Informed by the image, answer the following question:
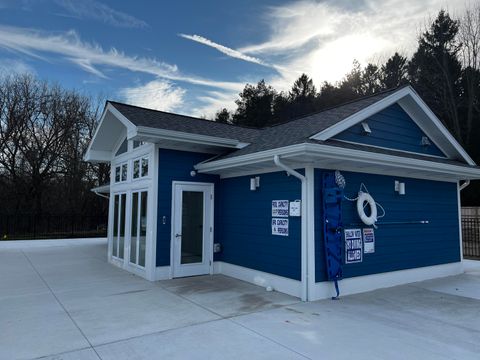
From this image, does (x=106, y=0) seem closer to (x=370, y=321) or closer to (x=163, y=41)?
(x=163, y=41)

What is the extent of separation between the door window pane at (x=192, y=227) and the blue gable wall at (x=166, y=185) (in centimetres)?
33

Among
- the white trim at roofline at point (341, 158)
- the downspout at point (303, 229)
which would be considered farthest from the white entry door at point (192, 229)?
the downspout at point (303, 229)

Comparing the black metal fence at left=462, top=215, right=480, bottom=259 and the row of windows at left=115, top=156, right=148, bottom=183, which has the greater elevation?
the row of windows at left=115, top=156, right=148, bottom=183

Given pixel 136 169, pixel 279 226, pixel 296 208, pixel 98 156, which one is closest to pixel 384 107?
pixel 296 208

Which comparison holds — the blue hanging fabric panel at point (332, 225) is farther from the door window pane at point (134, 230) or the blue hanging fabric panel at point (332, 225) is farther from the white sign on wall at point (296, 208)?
the door window pane at point (134, 230)

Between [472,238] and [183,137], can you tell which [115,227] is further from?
[472,238]

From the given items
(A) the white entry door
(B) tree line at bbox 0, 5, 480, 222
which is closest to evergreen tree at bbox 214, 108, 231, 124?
(B) tree line at bbox 0, 5, 480, 222

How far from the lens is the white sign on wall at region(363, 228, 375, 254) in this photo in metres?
6.30

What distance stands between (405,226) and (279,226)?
2815 millimetres

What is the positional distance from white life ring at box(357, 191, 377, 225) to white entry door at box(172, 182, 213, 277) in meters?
3.19

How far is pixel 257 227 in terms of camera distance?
22.0ft

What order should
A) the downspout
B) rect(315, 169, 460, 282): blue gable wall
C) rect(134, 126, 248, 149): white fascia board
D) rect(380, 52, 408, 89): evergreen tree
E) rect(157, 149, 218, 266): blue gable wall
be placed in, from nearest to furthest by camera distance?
the downspout < rect(315, 169, 460, 282): blue gable wall < rect(134, 126, 248, 149): white fascia board < rect(157, 149, 218, 266): blue gable wall < rect(380, 52, 408, 89): evergreen tree

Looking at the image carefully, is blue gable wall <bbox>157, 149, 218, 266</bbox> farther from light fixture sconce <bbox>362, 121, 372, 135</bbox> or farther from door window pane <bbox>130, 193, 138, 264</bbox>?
light fixture sconce <bbox>362, 121, 372, 135</bbox>

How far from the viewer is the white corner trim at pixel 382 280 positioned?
18.6 ft
